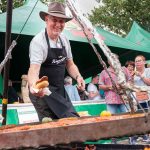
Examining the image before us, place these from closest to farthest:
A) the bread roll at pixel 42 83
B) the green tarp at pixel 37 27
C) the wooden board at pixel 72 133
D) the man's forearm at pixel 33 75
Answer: the wooden board at pixel 72 133
the bread roll at pixel 42 83
the man's forearm at pixel 33 75
the green tarp at pixel 37 27

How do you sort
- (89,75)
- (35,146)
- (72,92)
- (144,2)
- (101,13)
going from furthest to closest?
(101,13) < (144,2) < (89,75) < (72,92) < (35,146)

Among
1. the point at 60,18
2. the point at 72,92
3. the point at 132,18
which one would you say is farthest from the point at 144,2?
the point at 60,18

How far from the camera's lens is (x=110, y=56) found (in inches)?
119

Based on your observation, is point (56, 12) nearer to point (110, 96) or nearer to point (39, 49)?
point (39, 49)

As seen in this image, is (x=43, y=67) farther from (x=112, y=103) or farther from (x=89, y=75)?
(x=89, y=75)

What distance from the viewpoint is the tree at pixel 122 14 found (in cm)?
2758

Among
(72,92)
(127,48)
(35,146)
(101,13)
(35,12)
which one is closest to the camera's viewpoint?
(35,146)

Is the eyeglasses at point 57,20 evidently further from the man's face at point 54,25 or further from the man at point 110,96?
the man at point 110,96

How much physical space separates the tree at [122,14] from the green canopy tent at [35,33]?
16.5 metres

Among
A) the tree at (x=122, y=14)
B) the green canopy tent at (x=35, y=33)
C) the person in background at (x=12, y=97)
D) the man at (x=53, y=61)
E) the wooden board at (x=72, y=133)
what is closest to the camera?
the wooden board at (x=72, y=133)

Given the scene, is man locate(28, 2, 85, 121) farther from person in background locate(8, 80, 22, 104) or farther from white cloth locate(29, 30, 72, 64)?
person in background locate(8, 80, 22, 104)

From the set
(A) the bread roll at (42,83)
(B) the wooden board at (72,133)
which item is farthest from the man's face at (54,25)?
(B) the wooden board at (72,133)

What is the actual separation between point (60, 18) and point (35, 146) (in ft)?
7.15

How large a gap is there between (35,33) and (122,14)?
66.8ft
